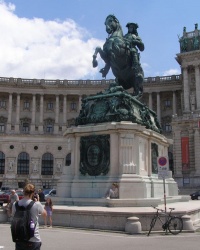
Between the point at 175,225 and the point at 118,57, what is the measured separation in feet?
32.2

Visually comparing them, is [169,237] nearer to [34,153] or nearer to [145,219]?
[145,219]

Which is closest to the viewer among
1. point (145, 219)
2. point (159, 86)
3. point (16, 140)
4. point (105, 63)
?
point (145, 219)

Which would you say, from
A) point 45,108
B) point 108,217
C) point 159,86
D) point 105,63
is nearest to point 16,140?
point 45,108

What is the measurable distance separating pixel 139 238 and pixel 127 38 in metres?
11.9

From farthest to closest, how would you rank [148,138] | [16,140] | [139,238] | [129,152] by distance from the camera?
[16,140]
[148,138]
[129,152]
[139,238]

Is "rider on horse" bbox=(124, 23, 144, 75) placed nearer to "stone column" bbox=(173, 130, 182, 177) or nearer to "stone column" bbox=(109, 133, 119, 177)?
"stone column" bbox=(109, 133, 119, 177)

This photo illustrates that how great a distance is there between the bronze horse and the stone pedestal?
137 inches

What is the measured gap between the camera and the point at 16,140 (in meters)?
81.4

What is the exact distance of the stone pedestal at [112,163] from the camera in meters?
16.2

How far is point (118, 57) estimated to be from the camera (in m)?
19.5

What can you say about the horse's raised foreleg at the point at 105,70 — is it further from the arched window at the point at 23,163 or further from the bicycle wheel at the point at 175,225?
the arched window at the point at 23,163

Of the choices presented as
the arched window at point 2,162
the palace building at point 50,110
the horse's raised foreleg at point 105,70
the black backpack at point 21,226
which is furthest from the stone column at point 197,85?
the black backpack at point 21,226

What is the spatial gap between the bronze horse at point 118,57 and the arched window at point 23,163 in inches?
2512

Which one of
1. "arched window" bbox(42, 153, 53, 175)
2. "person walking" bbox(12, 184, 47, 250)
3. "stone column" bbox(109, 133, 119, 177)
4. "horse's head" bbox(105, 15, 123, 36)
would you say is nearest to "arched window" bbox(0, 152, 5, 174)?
"arched window" bbox(42, 153, 53, 175)
